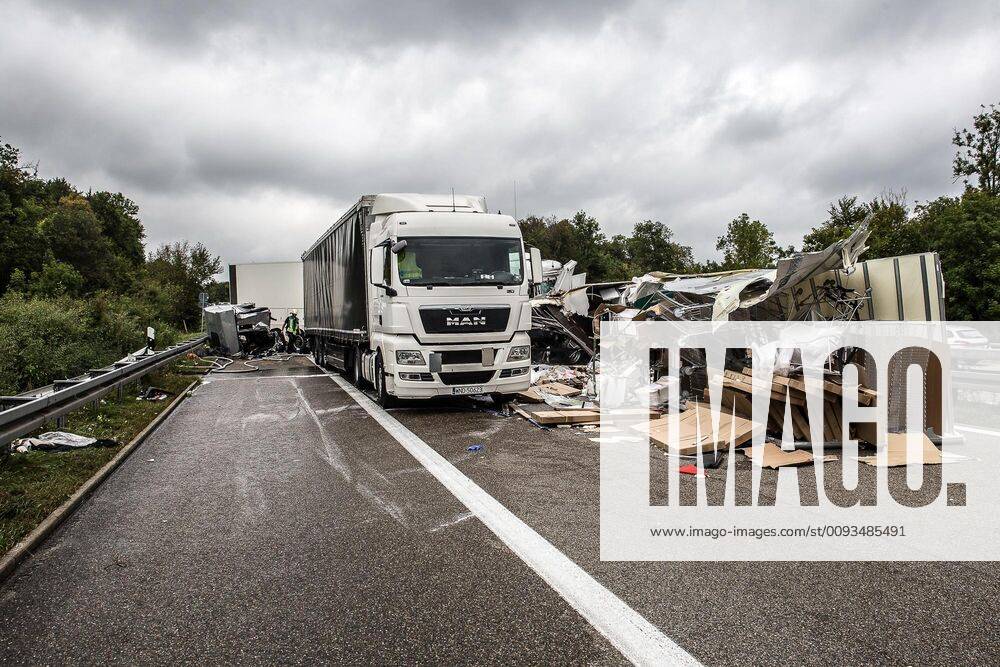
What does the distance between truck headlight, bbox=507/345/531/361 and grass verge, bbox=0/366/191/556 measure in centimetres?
520

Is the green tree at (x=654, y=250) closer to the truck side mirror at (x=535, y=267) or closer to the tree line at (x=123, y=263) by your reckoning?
the tree line at (x=123, y=263)

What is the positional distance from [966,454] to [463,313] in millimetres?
6374

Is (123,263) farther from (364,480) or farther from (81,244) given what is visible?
(364,480)

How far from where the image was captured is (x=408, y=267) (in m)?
10.5

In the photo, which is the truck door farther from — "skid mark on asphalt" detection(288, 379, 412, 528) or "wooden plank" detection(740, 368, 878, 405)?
"wooden plank" detection(740, 368, 878, 405)

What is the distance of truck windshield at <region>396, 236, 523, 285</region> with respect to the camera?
414 inches

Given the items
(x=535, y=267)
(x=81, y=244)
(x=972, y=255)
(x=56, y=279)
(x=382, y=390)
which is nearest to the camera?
(x=535, y=267)

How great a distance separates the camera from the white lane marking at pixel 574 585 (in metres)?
2.99

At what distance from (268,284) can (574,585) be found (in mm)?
27833

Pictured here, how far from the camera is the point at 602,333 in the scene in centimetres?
1453

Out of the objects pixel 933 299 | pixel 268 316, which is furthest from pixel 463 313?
pixel 268 316

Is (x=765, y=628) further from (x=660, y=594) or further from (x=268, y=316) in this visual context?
(x=268, y=316)

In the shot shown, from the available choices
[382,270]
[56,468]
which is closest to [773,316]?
[382,270]

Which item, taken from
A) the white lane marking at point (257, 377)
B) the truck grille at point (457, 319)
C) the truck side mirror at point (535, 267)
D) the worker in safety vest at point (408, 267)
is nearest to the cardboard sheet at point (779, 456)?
the truck grille at point (457, 319)
